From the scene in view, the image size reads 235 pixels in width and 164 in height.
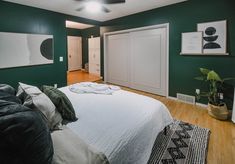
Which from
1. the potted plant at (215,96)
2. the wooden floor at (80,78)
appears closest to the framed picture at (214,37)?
the potted plant at (215,96)

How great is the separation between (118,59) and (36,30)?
2.66 metres

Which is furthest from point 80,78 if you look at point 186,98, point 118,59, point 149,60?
point 186,98

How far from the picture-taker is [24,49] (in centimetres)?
355

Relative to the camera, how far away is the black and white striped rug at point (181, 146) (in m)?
1.79

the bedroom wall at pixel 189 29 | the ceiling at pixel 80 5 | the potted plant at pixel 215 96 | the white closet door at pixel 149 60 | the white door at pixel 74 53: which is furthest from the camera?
the white door at pixel 74 53

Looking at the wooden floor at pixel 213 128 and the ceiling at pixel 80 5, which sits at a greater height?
the ceiling at pixel 80 5

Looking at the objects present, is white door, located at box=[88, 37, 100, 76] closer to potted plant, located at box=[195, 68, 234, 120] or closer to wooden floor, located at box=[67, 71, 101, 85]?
wooden floor, located at box=[67, 71, 101, 85]

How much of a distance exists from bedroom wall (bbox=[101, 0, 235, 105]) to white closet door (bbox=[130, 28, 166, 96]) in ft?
0.83

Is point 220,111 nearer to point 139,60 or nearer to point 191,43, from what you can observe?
point 191,43

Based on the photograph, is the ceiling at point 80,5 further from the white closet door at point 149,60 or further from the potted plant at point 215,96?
the potted plant at point 215,96

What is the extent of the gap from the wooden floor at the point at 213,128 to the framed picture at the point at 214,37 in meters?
1.29

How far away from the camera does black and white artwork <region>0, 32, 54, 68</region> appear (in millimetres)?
3270

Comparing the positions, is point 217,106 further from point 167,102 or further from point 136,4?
point 136,4

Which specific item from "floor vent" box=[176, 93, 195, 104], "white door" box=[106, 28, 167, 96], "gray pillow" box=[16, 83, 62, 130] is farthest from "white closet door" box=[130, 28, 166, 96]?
"gray pillow" box=[16, 83, 62, 130]
